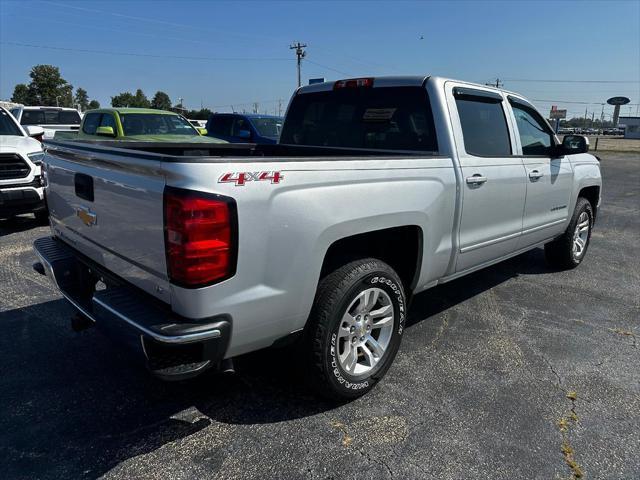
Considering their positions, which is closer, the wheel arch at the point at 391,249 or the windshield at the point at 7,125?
the wheel arch at the point at 391,249

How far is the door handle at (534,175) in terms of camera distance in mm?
4289

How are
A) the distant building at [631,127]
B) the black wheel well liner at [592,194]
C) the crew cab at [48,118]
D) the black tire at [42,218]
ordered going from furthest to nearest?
the distant building at [631,127]
the crew cab at [48,118]
the black tire at [42,218]
the black wheel well liner at [592,194]

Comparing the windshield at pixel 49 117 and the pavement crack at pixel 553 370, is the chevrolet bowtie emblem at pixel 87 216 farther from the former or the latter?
the windshield at pixel 49 117

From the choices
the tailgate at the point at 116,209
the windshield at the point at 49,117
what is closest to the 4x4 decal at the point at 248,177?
the tailgate at the point at 116,209

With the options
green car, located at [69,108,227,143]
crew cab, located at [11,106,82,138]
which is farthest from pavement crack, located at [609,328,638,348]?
crew cab, located at [11,106,82,138]

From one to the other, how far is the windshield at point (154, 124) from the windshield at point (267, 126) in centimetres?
228

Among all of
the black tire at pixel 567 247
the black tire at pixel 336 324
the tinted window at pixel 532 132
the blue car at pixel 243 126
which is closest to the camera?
the black tire at pixel 336 324

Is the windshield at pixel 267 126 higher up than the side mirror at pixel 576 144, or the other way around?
the windshield at pixel 267 126

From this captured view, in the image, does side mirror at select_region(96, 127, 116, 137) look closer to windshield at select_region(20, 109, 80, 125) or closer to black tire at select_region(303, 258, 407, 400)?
windshield at select_region(20, 109, 80, 125)

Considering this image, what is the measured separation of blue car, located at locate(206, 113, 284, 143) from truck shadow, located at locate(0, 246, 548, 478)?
927 cm

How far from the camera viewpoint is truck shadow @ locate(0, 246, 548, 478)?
2.45 metres

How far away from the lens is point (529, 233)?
449 centimetres

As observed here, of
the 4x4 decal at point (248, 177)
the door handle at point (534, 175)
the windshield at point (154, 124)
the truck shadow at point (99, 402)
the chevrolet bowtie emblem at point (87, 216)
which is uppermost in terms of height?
the windshield at point (154, 124)

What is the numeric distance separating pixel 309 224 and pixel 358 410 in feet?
3.99
